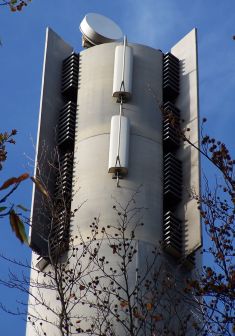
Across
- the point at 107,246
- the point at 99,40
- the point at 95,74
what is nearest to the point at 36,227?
the point at 107,246

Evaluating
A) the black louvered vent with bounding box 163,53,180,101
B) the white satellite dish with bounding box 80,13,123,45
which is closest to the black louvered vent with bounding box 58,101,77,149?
the black louvered vent with bounding box 163,53,180,101

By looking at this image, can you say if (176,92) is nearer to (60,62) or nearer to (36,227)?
(60,62)

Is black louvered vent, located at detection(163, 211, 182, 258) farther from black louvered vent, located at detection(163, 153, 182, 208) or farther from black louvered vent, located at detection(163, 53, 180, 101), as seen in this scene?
black louvered vent, located at detection(163, 53, 180, 101)

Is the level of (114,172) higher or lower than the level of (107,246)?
higher

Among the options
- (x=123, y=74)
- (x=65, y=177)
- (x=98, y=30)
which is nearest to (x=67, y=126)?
(x=65, y=177)

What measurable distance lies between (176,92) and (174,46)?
3321 mm

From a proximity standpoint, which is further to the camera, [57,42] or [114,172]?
[57,42]

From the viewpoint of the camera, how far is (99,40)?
44219 millimetres

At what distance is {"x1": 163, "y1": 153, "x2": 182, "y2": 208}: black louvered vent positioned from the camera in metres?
37.9

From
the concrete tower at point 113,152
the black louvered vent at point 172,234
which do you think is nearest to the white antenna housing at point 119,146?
the concrete tower at point 113,152

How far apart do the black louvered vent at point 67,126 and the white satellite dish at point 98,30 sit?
4.57m

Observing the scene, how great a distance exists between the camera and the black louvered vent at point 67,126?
131 ft

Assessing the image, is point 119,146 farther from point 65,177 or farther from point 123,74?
point 123,74

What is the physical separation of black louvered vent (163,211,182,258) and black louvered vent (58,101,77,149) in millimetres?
5817
